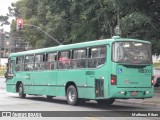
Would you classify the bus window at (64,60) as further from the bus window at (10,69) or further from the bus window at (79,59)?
the bus window at (10,69)

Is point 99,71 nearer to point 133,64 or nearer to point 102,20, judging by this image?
point 133,64

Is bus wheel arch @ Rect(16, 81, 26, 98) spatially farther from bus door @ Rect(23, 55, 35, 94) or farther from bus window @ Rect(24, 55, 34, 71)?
bus window @ Rect(24, 55, 34, 71)

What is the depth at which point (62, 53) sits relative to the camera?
68.3ft

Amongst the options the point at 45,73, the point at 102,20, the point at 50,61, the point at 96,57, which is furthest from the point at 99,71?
the point at 102,20

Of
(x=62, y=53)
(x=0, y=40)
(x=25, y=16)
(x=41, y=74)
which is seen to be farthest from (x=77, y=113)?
(x=0, y=40)

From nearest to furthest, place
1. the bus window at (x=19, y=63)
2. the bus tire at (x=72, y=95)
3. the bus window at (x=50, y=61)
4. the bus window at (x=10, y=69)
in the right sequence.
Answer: the bus tire at (x=72, y=95) → the bus window at (x=50, y=61) → the bus window at (x=19, y=63) → the bus window at (x=10, y=69)

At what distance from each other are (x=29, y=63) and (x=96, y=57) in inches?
293

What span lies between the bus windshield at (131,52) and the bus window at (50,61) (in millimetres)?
5183

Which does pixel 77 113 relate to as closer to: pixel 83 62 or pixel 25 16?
pixel 83 62

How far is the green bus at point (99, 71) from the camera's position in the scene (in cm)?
1700

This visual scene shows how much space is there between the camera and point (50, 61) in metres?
21.9

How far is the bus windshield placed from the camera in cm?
1706

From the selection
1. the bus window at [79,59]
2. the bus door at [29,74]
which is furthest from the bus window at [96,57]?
the bus door at [29,74]

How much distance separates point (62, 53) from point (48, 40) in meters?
26.3
